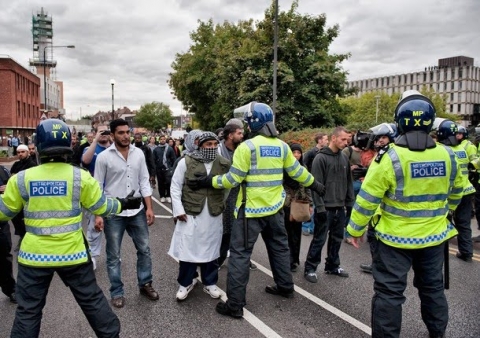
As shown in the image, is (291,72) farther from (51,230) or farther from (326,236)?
(51,230)

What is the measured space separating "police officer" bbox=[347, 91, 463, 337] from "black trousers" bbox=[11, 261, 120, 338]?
2201mm

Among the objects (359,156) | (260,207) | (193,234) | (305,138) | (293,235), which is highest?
(305,138)

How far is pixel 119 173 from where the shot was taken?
461cm

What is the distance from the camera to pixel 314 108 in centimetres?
2264

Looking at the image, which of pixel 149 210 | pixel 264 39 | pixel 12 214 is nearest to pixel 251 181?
pixel 149 210

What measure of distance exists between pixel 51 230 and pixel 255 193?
2.05 metres

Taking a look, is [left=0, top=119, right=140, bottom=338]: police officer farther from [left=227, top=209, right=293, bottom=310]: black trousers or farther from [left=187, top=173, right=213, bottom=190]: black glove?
[left=187, top=173, right=213, bottom=190]: black glove

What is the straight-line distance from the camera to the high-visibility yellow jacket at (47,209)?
2949mm

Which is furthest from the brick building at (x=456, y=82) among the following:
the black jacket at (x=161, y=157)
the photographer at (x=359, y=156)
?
the photographer at (x=359, y=156)

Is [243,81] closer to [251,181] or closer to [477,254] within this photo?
[477,254]

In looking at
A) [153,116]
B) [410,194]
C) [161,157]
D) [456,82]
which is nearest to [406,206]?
[410,194]

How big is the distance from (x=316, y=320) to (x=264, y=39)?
21756 mm

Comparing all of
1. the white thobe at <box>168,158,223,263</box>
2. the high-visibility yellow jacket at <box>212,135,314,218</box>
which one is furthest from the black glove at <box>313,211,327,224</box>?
the white thobe at <box>168,158,223,263</box>

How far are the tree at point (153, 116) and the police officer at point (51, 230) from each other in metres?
98.8
